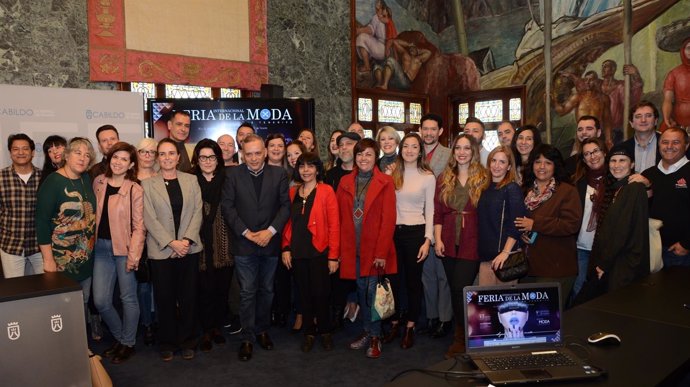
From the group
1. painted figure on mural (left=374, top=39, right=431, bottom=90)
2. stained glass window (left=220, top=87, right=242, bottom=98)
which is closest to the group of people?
stained glass window (left=220, top=87, right=242, bottom=98)

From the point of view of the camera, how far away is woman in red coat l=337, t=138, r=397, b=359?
3.81m

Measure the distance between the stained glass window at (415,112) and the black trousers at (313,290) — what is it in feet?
21.3

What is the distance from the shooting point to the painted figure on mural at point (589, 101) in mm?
8234

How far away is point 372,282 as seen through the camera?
3873 mm

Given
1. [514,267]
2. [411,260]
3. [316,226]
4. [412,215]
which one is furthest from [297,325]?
[514,267]

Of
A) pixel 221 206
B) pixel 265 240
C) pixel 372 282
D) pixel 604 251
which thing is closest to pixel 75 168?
pixel 221 206

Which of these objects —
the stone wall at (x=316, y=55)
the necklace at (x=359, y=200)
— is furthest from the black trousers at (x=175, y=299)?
the stone wall at (x=316, y=55)

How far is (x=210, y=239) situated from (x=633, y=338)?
282 centimetres

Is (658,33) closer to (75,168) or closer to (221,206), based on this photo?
(221,206)

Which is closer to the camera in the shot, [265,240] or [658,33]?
[265,240]

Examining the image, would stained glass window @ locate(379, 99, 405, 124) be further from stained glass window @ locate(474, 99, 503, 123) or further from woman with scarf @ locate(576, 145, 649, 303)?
woman with scarf @ locate(576, 145, 649, 303)

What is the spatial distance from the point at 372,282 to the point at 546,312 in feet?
6.20

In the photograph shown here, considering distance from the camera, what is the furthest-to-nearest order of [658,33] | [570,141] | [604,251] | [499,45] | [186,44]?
1. [499,45]
2. [570,141]
3. [658,33]
4. [186,44]
5. [604,251]

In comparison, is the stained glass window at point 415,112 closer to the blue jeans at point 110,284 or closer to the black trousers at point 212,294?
the black trousers at point 212,294
